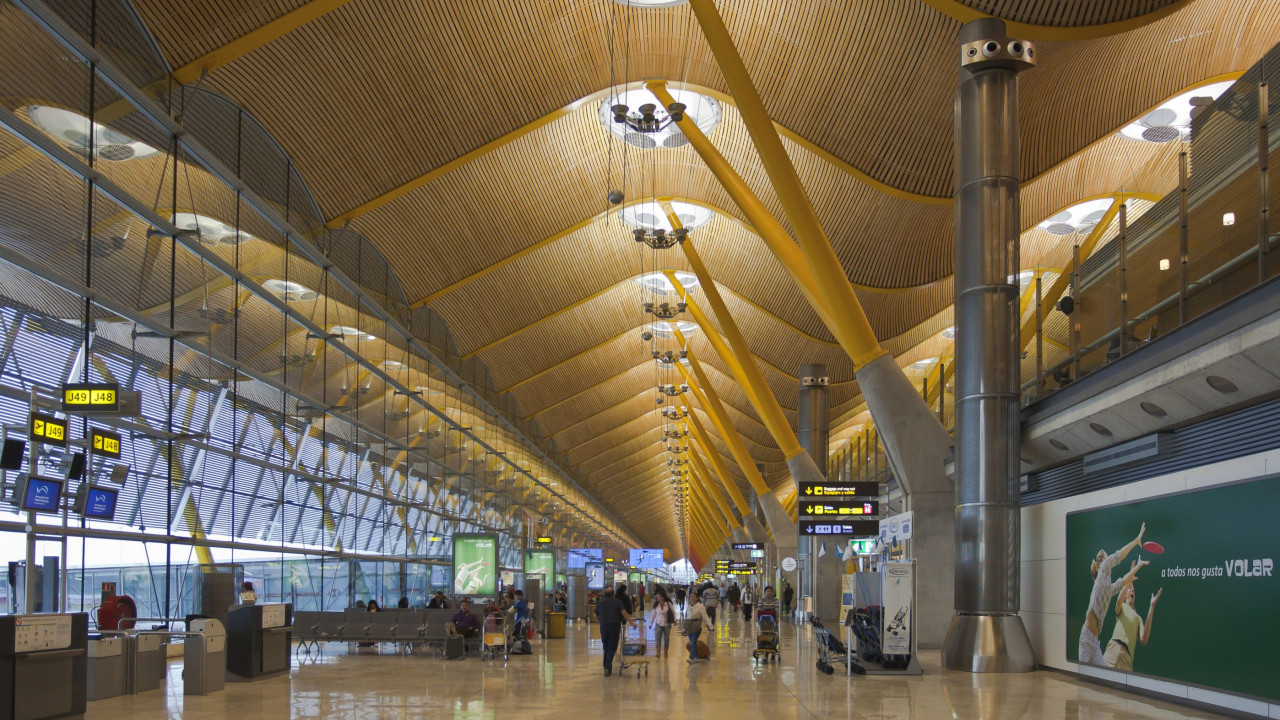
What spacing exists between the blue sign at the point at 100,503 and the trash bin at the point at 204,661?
2.12 meters

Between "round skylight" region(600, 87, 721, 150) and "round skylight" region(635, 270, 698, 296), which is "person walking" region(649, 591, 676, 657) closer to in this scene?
"round skylight" region(600, 87, 721, 150)

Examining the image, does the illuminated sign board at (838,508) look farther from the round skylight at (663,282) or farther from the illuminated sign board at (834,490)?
the round skylight at (663,282)

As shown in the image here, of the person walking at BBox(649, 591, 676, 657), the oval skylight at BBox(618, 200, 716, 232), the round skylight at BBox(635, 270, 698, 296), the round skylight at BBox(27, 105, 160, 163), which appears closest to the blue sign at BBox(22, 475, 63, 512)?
the round skylight at BBox(27, 105, 160, 163)

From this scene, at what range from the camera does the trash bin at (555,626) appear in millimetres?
30516

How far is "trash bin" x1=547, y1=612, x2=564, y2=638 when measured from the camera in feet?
100

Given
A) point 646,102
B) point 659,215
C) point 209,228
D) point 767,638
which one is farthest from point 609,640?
point 659,215

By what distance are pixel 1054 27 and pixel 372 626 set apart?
1757cm

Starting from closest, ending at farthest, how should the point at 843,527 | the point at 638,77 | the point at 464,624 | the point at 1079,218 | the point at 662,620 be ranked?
1. the point at 843,527
2. the point at 464,624
3. the point at 662,620
4. the point at 638,77
5. the point at 1079,218

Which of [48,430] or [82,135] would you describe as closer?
[48,430]

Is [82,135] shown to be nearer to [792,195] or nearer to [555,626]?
[792,195]

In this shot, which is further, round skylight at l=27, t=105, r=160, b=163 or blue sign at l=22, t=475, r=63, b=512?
round skylight at l=27, t=105, r=160, b=163

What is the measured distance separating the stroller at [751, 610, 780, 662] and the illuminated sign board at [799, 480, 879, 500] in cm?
294

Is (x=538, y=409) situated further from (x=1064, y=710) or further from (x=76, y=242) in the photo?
(x=1064, y=710)

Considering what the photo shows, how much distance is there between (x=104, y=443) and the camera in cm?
1492
